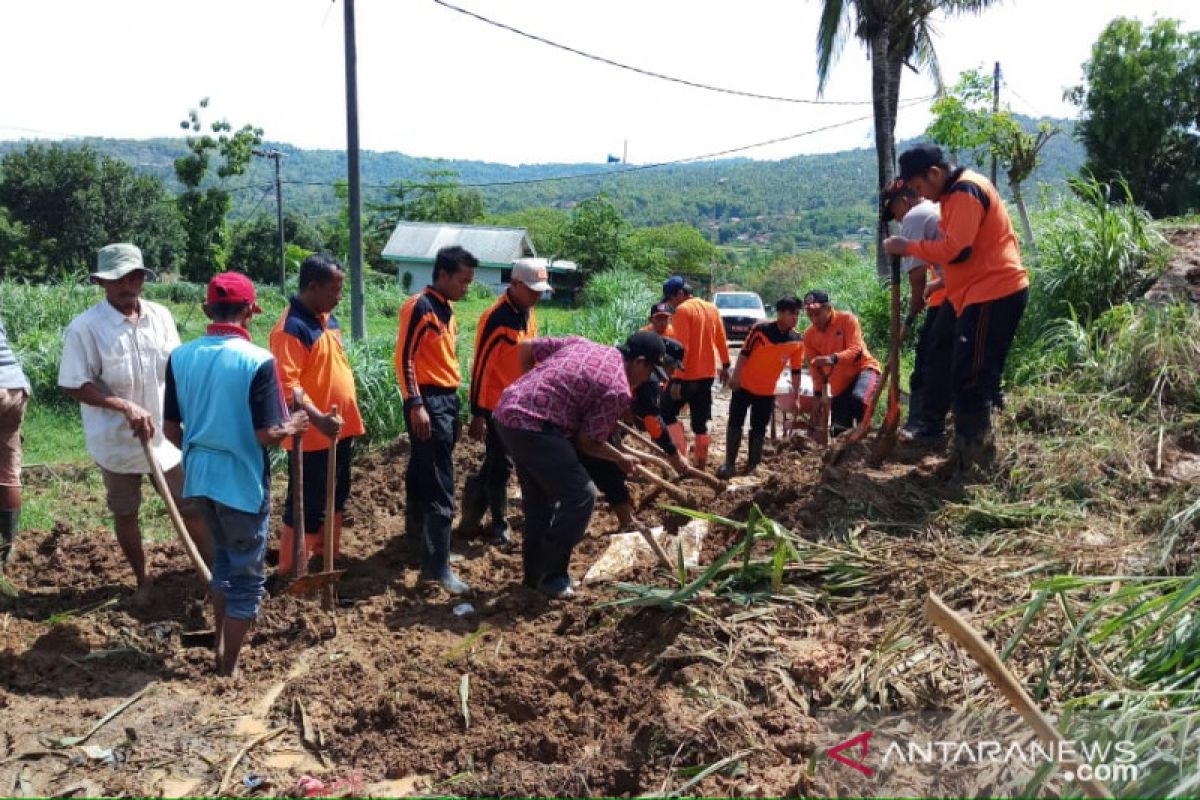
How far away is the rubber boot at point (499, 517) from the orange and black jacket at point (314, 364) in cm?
114

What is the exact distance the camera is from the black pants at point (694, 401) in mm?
7395

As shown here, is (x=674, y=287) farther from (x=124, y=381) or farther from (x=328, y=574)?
(x=124, y=381)

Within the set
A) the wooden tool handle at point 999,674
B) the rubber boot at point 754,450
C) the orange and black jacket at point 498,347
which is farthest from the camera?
the rubber boot at point 754,450

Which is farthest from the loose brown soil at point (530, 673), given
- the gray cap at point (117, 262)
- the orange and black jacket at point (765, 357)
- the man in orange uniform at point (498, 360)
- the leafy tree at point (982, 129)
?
the leafy tree at point (982, 129)

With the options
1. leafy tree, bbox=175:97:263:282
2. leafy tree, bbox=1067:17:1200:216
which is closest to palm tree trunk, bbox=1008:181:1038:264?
leafy tree, bbox=1067:17:1200:216

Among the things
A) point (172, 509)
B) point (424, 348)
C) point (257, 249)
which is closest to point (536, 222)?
point (257, 249)

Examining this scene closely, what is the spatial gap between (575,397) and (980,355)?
2.12 m

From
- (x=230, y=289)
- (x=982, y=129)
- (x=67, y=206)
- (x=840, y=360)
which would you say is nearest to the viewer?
(x=230, y=289)

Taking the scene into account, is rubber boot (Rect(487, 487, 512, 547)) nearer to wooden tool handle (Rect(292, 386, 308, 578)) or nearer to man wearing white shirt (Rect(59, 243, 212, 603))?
wooden tool handle (Rect(292, 386, 308, 578))

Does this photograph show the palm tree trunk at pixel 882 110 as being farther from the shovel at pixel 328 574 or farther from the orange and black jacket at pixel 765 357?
the shovel at pixel 328 574

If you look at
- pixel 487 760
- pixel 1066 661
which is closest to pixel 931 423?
pixel 1066 661

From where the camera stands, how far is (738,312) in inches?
1001

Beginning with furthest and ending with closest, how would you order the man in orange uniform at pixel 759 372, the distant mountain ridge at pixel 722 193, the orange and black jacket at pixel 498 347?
the distant mountain ridge at pixel 722 193, the man in orange uniform at pixel 759 372, the orange and black jacket at pixel 498 347

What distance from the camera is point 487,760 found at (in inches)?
130
